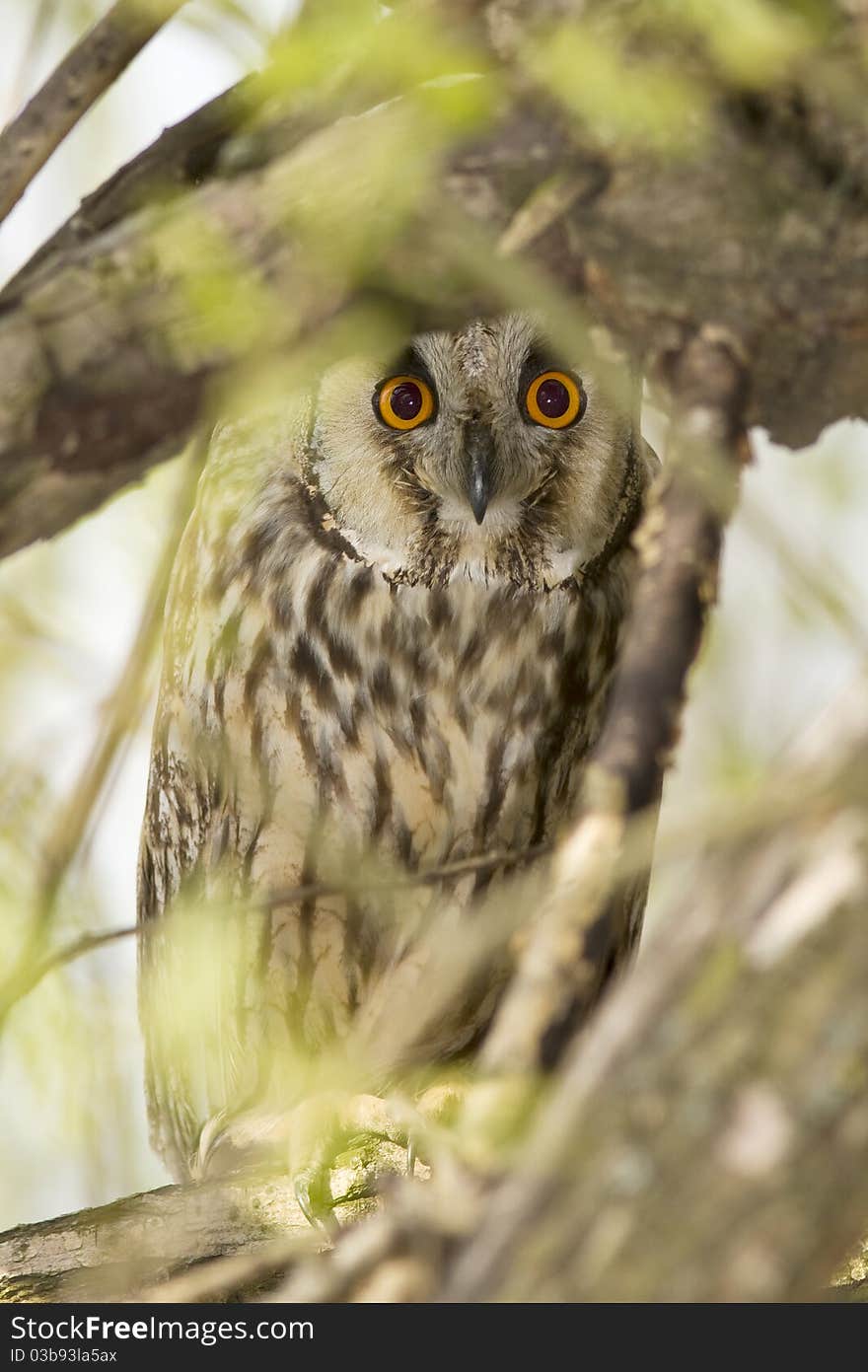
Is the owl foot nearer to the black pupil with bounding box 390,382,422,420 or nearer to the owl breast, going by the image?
the owl breast

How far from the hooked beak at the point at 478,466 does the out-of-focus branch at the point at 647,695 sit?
0.83m

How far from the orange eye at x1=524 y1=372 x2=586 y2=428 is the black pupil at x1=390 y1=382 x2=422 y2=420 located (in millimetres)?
183

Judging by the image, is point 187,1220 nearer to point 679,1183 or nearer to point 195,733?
point 195,733

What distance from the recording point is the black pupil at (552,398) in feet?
7.72

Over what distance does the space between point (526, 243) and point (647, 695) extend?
638mm

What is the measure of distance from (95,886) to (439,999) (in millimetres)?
520

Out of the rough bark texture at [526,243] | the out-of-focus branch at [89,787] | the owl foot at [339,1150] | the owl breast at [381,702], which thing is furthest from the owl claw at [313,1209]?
the rough bark texture at [526,243]

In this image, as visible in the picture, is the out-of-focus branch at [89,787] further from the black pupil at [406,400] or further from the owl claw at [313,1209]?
the owl claw at [313,1209]

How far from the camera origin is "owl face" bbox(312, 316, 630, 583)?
229cm

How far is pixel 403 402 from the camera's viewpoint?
92.6 inches

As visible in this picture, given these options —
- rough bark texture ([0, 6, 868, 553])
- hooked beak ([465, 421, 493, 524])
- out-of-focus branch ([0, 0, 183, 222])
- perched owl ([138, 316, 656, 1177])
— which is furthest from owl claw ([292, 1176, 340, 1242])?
out-of-focus branch ([0, 0, 183, 222])

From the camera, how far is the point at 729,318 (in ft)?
4.76
